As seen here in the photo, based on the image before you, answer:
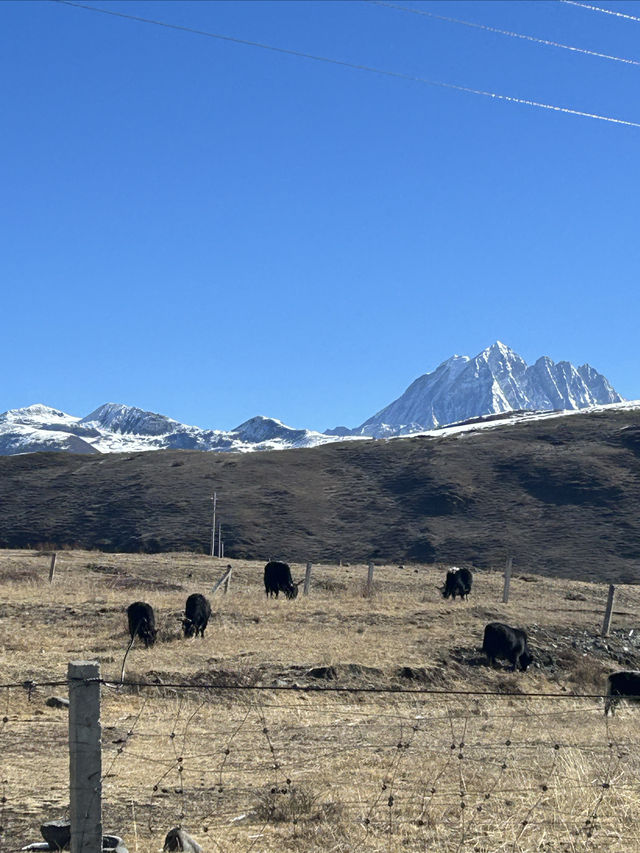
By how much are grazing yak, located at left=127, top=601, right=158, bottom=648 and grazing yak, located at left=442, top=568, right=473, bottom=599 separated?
642 inches

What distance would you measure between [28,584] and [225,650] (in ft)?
45.8

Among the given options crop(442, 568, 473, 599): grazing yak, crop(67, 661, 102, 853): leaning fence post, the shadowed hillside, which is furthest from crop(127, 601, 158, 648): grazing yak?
the shadowed hillside

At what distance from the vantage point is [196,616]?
21578 millimetres

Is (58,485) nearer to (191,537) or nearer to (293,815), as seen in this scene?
(191,537)

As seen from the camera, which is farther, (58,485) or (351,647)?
(58,485)

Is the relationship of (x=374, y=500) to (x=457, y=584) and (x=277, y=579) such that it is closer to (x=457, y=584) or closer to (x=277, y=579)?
(x=457, y=584)

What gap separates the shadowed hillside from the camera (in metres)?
68.8

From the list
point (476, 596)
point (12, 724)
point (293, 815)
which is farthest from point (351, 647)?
point (476, 596)

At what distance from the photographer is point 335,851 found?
7.12 metres

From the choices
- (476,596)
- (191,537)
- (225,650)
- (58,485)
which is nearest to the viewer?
(225,650)

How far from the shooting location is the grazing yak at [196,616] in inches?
834

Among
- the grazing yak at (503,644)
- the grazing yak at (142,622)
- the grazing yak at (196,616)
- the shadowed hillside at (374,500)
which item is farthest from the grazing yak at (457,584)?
the shadowed hillside at (374,500)

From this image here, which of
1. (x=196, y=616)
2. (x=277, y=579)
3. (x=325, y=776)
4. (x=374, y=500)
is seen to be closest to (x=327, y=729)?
(x=325, y=776)

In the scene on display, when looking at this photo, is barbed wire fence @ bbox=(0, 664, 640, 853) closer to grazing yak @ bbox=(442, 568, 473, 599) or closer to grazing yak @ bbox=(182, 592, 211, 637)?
grazing yak @ bbox=(182, 592, 211, 637)
